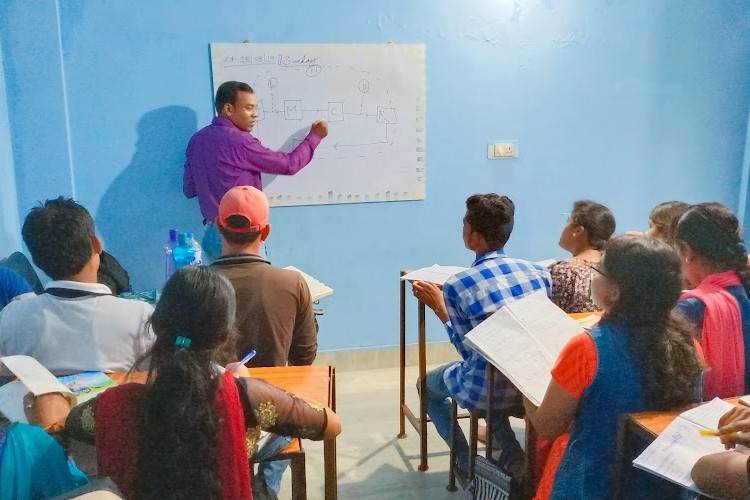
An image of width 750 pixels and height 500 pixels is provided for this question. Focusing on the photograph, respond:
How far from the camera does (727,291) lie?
1.69 meters

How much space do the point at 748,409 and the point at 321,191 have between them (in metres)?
2.46

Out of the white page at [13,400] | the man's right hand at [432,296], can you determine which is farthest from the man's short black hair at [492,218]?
the white page at [13,400]

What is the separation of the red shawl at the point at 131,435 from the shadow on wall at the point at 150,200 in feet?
7.40

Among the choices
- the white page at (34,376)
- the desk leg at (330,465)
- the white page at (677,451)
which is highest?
the white page at (34,376)

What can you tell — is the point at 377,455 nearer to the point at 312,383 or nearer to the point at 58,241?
the point at 312,383

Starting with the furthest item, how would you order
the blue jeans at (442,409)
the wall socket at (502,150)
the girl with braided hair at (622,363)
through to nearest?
the wall socket at (502,150)
the blue jeans at (442,409)
the girl with braided hair at (622,363)

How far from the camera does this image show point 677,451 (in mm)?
1222

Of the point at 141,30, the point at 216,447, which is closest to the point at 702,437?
the point at 216,447

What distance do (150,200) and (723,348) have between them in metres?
2.73

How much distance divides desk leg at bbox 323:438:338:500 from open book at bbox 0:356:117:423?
553 mm

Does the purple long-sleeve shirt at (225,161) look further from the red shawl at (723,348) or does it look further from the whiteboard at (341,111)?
the red shawl at (723,348)

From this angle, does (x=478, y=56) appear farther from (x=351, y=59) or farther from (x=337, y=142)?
(x=337, y=142)

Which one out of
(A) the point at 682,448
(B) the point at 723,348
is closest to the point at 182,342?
(A) the point at 682,448

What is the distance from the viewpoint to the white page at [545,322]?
1.67 metres
